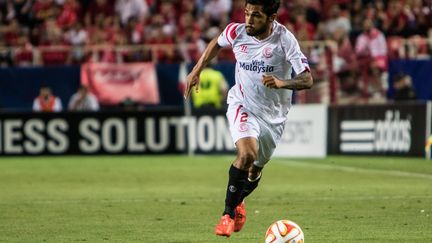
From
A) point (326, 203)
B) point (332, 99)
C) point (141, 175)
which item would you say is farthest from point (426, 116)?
point (326, 203)

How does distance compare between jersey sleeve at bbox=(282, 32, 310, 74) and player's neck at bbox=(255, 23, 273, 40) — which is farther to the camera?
player's neck at bbox=(255, 23, 273, 40)

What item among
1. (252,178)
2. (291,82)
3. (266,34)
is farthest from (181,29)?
(291,82)

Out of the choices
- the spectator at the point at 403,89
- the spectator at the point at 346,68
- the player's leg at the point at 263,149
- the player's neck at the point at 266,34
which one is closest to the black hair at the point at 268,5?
the player's neck at the point at 266,34

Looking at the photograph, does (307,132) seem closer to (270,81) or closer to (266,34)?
(266,34)

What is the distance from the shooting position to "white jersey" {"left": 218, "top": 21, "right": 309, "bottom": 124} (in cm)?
1002

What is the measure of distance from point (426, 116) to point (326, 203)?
24.9 ft

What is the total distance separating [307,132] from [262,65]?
1158 centimetres

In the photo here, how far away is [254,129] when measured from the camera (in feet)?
32.8

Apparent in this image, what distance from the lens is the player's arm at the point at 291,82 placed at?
9383 millimetres

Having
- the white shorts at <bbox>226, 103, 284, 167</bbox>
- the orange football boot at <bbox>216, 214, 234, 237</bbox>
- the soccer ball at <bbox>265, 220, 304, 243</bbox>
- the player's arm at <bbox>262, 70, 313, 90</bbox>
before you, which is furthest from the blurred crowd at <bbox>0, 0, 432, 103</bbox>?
the soccer ball at <bbox>265, 220, 304, 243</bbox>

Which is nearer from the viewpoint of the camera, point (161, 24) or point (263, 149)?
point (263, 149)

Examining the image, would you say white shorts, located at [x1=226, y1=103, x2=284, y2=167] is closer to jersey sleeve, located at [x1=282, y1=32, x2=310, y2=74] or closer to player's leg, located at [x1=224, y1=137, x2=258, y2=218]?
player's leg, located at [x1=224, y1=137, x2=258, y2=218]

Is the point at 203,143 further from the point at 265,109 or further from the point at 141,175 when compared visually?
the point at 265,109

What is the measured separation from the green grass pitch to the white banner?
1.57 ft
